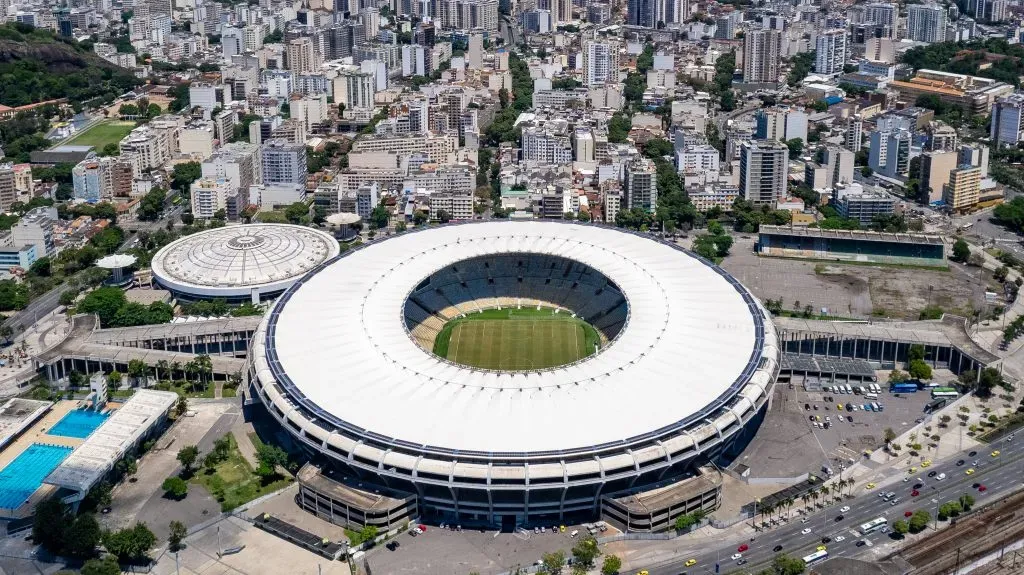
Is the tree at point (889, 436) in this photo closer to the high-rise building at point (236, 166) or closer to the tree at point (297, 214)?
the tree at point (297, 214)

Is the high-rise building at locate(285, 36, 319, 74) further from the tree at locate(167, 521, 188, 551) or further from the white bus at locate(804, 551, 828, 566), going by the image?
the white bus at locate(804, 551, 828, 566)

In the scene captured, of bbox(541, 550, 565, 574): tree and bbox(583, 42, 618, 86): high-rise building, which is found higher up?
bbox(583, 42, 618, 86): high-rise building

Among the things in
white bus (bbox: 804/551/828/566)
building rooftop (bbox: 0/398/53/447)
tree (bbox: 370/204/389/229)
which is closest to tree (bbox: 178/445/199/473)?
building rooftop (bbox: 0/398/53/447)

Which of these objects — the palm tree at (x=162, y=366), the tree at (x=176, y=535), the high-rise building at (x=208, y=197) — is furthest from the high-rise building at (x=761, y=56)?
the tree at (x=176, y=535)

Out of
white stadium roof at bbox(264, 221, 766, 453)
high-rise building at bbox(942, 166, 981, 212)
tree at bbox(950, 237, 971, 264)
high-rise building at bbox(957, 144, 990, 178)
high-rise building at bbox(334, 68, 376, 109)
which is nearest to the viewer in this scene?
white stadium roof at bbox(264, 221, 766, 453)

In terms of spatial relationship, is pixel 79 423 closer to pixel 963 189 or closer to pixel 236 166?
pixel 236 166

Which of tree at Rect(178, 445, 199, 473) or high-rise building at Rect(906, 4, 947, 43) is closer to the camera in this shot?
tree at Rect(178, 445, 199, 473)
